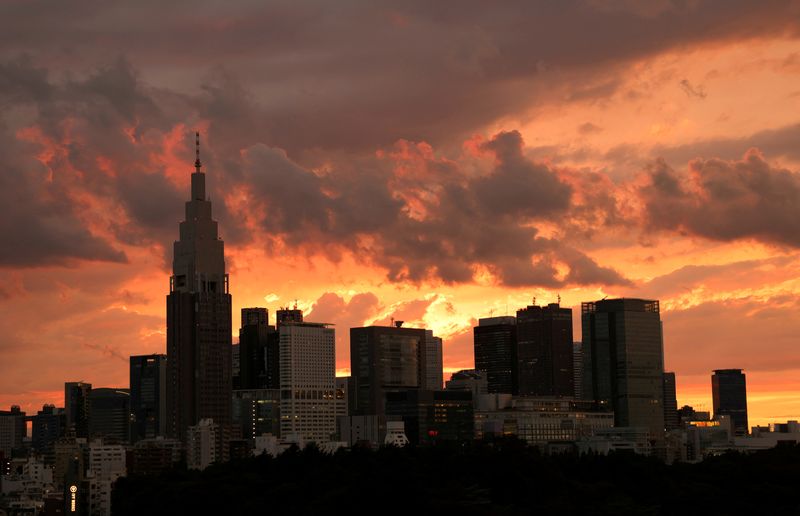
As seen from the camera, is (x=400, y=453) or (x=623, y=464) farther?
(x=623, y=464)

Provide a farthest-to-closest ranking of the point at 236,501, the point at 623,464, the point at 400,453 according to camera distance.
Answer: the point at 623,464
the point at 400,453
the point at 236,501

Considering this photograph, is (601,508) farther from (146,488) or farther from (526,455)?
(146,488)

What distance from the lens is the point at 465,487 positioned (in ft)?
524

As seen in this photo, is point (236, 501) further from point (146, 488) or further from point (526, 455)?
point (526, 455)

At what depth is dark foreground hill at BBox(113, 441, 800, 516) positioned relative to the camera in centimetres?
14775

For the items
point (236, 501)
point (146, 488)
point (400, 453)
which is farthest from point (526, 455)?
point (146, 488)

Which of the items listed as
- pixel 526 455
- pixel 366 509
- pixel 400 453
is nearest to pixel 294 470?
pixel 400 453

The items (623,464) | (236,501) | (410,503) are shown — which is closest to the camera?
(410,503)

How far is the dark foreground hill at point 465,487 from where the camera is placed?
148 metres

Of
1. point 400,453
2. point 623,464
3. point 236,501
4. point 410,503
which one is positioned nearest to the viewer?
point 410,503

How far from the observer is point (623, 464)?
191 metres

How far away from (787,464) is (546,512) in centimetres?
6257

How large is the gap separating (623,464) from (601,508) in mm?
46093

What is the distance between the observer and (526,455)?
179250mm
